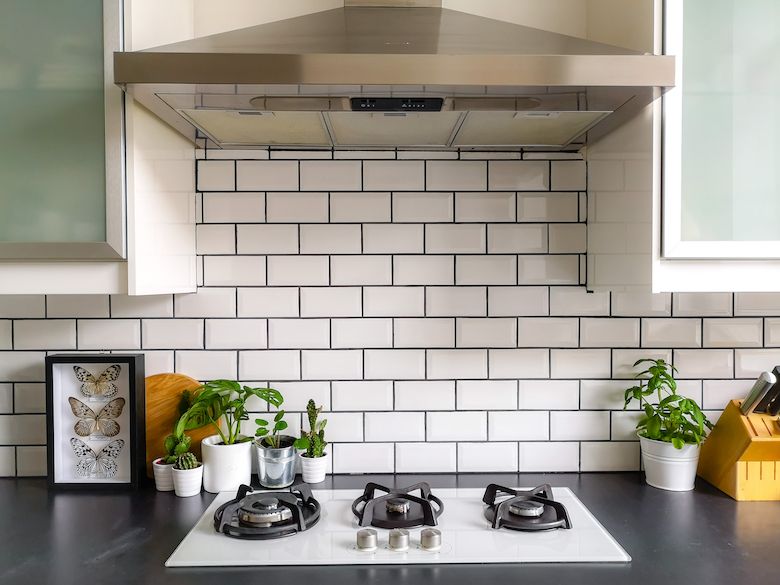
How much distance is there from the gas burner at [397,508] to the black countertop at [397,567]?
145 mm

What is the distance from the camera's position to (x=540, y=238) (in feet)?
5.48

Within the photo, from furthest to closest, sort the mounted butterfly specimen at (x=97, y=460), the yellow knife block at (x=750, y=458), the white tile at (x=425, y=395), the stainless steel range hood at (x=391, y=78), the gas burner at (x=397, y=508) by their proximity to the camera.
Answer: the white tile at (x=425, y=395), the mounted butterfly specimen at (x=97, y=460), the yellow knife block at (x=750, y=458), the gas burner at (x=397, y=508), the stainless steel range hood at (x=391, y=78)

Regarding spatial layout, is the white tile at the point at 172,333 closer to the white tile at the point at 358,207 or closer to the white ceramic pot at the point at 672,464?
the white tile at the point at 358,207

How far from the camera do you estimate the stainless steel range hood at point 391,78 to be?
3.61ft

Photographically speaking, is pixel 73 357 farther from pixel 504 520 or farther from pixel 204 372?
pixel 504 520

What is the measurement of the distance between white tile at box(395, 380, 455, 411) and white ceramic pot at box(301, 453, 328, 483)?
0.24m

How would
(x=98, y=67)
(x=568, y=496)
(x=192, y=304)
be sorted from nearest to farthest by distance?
(x=98, y=67), (x=568, y=496), (x=192, y=304)

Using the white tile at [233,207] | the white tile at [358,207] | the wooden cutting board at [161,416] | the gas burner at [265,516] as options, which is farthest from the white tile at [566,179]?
the wooden cutting board at [161,416]

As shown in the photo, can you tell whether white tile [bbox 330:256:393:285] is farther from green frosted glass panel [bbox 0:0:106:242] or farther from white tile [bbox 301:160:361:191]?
green frosted glass panel [bbox 0:0:106:242]

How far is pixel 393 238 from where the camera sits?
1.67m

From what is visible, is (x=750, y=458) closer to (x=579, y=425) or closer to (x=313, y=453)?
(x=579, y=425)

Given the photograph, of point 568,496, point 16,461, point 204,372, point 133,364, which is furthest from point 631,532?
point 16,461

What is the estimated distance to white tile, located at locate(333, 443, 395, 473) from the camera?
1.68 meters

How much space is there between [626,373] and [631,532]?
0.49m
